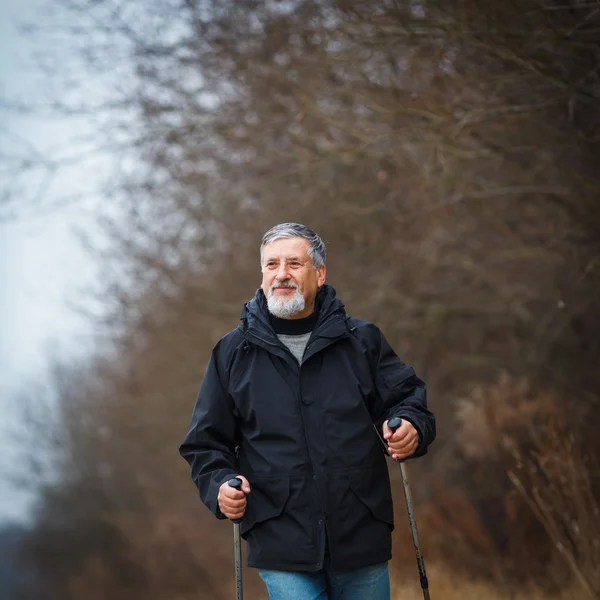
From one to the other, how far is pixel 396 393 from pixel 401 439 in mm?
269

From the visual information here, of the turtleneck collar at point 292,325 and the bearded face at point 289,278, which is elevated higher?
the bearded face at point 289,278

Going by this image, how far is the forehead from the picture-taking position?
3951mm

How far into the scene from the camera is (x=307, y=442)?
3729mm

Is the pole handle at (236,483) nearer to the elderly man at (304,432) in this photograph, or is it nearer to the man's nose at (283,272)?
the elderly man at (304,432)

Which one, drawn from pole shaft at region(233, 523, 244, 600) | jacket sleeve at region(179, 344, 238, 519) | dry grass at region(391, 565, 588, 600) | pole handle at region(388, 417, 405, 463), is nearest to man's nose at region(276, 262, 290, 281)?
jacket sleeve at region(179, 344, 238, 519)

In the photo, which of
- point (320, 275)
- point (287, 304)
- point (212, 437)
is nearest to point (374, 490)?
point (212, 437)

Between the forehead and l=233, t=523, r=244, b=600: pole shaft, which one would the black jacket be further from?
the forehead

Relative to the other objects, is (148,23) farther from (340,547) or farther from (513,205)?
(340,547)

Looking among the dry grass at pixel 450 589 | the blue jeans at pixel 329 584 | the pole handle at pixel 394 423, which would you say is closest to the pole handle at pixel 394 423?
the pole handle at pixel 394 423

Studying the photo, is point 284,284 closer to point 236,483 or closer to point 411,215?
point 236,483

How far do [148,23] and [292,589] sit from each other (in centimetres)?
548

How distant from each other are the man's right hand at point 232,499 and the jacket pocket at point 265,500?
0.09 meters

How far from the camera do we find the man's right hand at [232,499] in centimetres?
361

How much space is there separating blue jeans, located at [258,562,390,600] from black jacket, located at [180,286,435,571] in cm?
5
